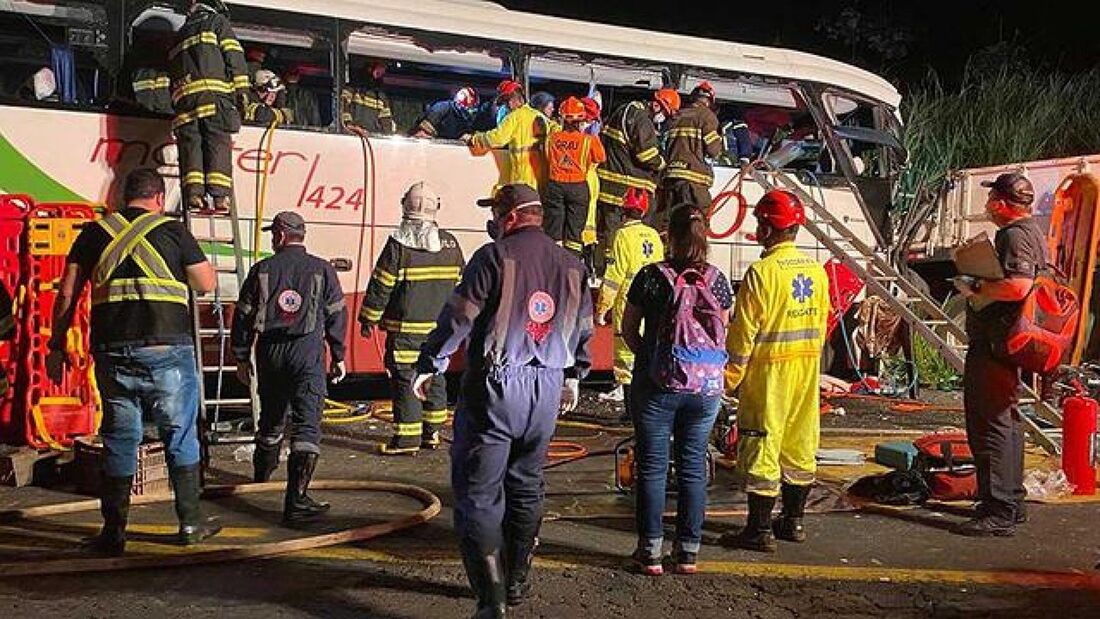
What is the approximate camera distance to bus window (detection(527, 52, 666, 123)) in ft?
32.3

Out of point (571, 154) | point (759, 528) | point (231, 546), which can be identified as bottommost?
point (231, 546)

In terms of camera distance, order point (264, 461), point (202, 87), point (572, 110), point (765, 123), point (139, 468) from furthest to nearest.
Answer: point (765, 123), point (572, 110), point (202, 87), point (264, 461), point (139, 468)

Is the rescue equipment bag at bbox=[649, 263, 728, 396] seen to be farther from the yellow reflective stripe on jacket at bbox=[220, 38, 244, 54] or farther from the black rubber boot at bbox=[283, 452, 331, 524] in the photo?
the yellow reflective stripe on jacket at bbox=[220, 38, 244, 54]

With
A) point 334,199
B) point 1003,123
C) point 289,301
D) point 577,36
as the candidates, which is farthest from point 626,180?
point 1003,123

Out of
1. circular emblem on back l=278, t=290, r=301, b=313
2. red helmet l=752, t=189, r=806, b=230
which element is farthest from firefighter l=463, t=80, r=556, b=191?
red helmet l=752, t=189, r=806, b=230

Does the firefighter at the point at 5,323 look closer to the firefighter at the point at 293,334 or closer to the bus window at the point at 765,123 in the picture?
the firefighter at the point at 293,334

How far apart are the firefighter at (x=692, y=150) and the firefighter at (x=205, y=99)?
13.1ft

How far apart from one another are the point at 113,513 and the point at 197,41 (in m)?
3.94

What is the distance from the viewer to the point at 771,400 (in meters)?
5.04

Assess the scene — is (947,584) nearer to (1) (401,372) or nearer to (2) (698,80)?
(1) (401,372)

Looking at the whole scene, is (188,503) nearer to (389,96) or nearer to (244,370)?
(244,370)

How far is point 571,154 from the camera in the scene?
31.0 feet

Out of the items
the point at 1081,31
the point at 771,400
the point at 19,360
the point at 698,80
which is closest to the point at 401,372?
the point at 19,360

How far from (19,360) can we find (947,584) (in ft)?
19.0
